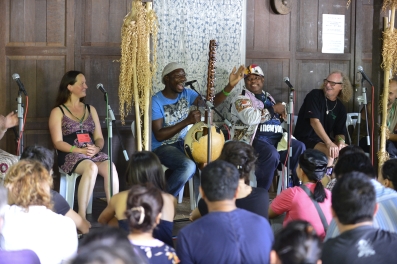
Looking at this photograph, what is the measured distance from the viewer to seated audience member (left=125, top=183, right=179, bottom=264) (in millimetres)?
2678

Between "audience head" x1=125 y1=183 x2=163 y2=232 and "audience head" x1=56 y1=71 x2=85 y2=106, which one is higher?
"audience head" x1=56 y1=71 x2=85 y2=106

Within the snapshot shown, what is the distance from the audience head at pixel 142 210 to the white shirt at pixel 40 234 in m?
0.48

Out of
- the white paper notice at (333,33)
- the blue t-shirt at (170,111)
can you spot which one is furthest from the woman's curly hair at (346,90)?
the blue t-shirt at (170,111)

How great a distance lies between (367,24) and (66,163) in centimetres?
373

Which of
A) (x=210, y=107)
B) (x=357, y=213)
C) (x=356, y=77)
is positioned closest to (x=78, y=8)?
(x=210, y=107)

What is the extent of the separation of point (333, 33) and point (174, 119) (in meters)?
2.29

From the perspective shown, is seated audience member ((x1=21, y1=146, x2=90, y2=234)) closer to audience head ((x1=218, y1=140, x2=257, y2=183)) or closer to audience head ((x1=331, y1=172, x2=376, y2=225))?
audience head ((x1=218, y1=140, x2=257, y2=183))

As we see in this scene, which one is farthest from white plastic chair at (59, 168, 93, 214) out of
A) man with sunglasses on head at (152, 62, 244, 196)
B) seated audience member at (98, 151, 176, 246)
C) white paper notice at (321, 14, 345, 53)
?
white paper notice at (321, 14, 345, 53)

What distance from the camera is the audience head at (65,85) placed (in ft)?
19.1

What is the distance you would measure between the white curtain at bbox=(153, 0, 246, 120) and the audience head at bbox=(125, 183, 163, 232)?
3898 millimetres

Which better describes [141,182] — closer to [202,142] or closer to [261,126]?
[202,142]

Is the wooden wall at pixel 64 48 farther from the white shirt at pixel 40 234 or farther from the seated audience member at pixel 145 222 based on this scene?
the seated audience member at pixel 145 222

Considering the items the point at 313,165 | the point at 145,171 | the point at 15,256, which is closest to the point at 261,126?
the point at 313,165

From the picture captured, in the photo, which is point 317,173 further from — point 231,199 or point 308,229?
point 308,229
